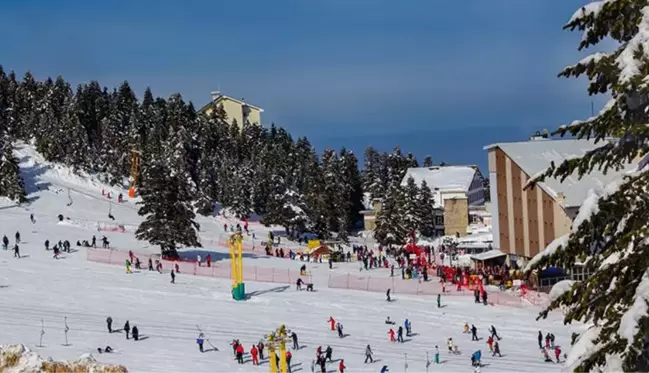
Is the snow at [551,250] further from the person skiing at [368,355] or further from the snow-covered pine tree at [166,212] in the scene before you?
the snow-covered pine tree at [166,212]

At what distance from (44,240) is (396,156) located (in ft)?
215

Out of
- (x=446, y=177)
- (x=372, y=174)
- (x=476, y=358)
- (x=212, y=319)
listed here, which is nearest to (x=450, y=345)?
(x=476, y=358)

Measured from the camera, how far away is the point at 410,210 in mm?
80375

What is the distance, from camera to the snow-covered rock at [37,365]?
711 inches

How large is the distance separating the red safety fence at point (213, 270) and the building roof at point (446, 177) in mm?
50559

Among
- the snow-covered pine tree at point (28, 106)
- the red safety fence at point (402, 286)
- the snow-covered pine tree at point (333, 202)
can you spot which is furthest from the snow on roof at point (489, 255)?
the snow-covered pine tree at point (28, 106)

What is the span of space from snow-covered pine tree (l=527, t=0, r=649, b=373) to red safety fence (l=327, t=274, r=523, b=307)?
3639 centimetres

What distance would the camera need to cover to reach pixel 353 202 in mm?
100125

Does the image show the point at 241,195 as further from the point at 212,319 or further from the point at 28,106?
the point at 212,319

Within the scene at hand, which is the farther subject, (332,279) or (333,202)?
(333,202)

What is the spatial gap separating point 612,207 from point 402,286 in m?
40.1

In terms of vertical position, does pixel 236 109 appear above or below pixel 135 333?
above

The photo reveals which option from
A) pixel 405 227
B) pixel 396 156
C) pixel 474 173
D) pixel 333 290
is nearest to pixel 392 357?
pixel 333 290

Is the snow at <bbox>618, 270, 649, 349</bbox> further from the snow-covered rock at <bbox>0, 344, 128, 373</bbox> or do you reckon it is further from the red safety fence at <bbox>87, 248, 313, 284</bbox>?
the red safety fence at <bbox>87, 248, 313, 284</bbox>
